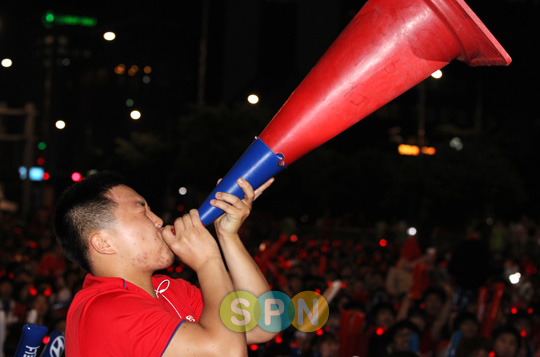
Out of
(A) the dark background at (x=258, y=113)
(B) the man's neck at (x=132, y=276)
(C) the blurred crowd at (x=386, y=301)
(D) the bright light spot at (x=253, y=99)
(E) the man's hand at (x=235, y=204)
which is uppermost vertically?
(E) the man's hand at (x=235, y=204)

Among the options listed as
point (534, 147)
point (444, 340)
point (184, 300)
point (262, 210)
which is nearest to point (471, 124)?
point (534, 147)

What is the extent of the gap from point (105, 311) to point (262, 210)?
1114 inches

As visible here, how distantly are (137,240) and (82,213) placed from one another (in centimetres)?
22

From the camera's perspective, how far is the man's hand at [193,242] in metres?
2.33

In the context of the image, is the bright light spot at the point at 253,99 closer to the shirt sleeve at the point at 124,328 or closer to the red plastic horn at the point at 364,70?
the red plastic horn at the point at 364,70

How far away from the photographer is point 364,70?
7.50 ft

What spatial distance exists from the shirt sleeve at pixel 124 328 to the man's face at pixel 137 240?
23cm

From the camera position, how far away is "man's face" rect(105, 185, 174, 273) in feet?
8.23

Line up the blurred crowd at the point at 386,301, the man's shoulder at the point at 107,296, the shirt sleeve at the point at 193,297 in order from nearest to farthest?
the man's shoulder at the point at 107,296, the shirt sleeve at the point at 193,297, the blurred crowd at the point at 386,301

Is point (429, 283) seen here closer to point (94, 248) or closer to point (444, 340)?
point (444, 340)

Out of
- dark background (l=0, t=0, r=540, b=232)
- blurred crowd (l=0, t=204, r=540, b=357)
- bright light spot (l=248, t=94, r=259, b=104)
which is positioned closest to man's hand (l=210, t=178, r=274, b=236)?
blurred crowd (l=0, t=204, r=540, b=357)

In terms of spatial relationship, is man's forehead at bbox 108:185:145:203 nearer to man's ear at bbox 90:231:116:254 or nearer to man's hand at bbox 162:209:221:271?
man's ear at bbox 90:231:116:254

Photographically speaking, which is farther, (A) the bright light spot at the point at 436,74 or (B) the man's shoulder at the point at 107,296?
(A) the bright light spot at the point at 436,74

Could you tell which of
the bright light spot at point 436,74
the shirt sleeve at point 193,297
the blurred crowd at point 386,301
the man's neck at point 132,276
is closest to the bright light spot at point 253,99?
the blurred crowd at point 386,301
